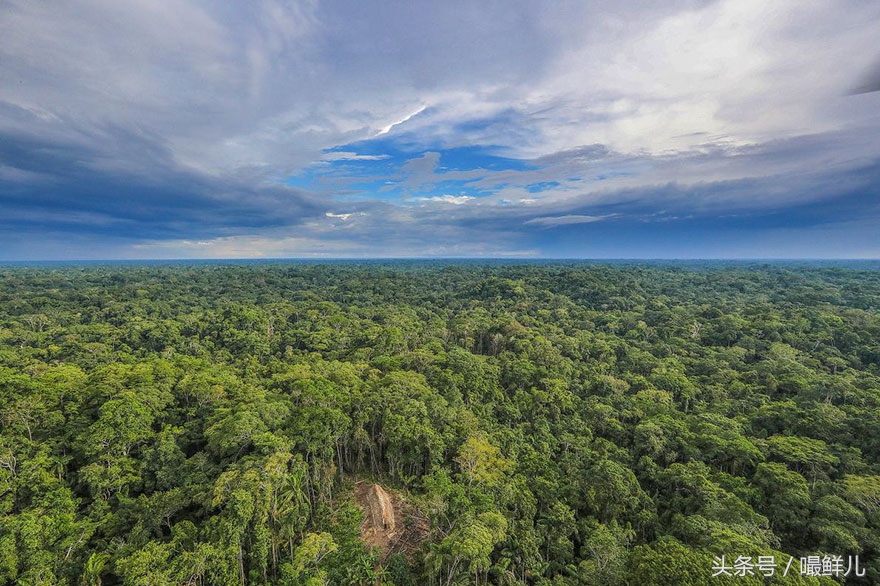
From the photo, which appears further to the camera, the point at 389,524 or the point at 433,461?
the point at 433,461

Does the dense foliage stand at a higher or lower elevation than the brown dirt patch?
higher

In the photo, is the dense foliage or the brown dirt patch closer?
the dense foliage

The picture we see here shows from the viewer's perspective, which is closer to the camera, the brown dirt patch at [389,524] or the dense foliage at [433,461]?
the dense foliage at [433,461]

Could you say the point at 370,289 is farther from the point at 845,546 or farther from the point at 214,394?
the point at 845,546

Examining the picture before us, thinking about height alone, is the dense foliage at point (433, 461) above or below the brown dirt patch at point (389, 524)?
above
